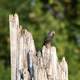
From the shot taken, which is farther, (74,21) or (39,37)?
(74,21)

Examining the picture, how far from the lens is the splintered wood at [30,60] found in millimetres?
2623

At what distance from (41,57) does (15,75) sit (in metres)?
0.18

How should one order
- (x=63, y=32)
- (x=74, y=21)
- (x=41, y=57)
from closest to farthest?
1. (x=41, y=57)
2. (x=63, y=32)
3. (x=74, y=21)

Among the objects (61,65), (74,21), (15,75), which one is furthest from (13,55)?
(74,21)

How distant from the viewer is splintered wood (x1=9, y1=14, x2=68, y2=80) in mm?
2623

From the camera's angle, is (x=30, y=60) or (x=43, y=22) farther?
(x=43, y=22)

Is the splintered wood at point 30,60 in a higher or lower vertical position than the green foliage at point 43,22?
lower

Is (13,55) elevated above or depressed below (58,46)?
below

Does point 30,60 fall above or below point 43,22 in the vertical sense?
below

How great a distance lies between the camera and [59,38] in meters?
6.62

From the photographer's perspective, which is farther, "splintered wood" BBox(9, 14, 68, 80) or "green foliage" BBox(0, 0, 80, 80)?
"green foliage" BBox(0, 0, 80, 80)

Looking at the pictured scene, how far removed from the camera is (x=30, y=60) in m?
2.63

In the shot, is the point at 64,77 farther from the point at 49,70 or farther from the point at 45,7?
the point at 45,7

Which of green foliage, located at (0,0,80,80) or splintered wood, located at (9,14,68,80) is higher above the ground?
green foliage, located at (0,0,80,80)
